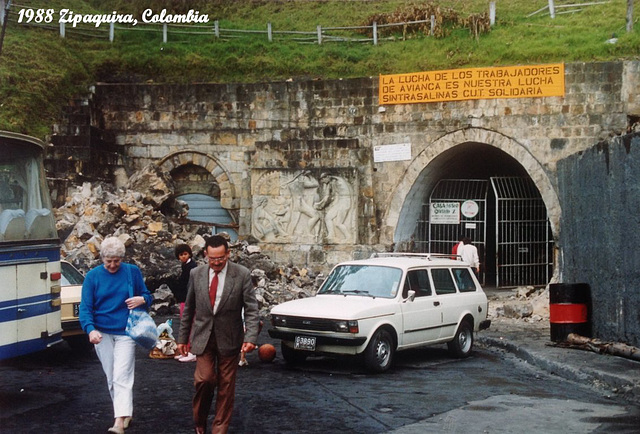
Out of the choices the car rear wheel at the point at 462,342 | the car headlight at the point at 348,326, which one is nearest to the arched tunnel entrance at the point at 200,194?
the car rear wheel at the point at 462,342

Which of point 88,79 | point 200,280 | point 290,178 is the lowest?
point 200,280

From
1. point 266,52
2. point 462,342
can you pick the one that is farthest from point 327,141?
point 462,342

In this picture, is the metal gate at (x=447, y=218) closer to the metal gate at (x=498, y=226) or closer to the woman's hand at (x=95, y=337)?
the metal gate at (x=498, y=226)

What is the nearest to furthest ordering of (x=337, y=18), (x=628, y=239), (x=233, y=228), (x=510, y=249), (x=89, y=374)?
1. (x=89, y=374)
2. (x=628, y=239)
3. (x=233, y=228)
4. (x=510, y=249)
5. (x=337, y=18)

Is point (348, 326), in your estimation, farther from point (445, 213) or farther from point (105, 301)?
point (445, 213)

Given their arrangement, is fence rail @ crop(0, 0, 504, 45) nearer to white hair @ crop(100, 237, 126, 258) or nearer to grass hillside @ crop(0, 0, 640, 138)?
grass hillside @ crop(0, 0, 640, 138)

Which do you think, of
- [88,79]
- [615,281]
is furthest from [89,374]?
[88,79]

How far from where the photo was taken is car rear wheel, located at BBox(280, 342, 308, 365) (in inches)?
424

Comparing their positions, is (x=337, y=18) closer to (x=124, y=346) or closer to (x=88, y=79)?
(x=88, y=79)

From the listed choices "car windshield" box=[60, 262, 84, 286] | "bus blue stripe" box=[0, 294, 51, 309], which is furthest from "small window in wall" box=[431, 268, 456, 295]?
"bus blue stripe" box=[0, 294, 51, 309]

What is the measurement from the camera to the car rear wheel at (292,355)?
10.8 metres

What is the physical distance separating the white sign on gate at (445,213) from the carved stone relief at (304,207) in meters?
2.55

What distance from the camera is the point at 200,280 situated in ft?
21.8

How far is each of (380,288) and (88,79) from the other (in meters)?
15.5
